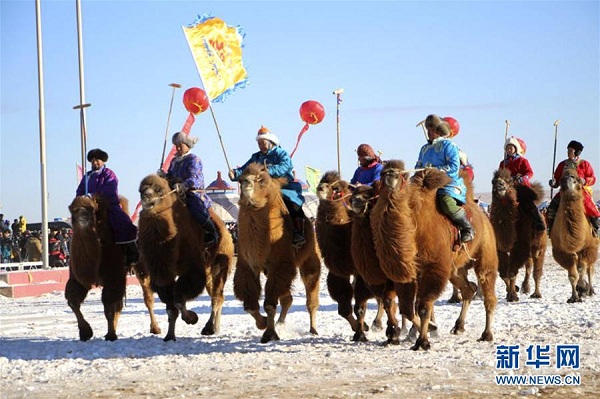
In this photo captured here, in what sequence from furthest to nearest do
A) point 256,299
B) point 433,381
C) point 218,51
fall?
point 218,51, point 256,299, point 433,381

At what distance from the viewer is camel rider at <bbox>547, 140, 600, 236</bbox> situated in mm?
15195

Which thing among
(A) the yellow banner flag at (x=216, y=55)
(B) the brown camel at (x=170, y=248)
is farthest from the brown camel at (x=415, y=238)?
(A) the yellow banner flag at (x=216, y=55)

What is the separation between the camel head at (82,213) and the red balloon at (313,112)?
7.39 meters

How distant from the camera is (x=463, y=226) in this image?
995 centimetres

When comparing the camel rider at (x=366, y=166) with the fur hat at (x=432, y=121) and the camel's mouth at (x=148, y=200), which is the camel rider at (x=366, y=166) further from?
the camel's mouth at (x=148, y=200)

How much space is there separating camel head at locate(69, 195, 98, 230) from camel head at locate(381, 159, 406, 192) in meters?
3.59

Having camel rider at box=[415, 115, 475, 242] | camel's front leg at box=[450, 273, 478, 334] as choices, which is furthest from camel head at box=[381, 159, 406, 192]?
camel's front leg at box=[450, 273, 478, 334]

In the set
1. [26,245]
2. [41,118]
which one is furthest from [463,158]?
[26,245]

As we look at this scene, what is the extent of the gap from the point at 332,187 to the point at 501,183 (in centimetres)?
494

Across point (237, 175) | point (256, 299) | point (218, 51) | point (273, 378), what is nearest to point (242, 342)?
point (256, 299)

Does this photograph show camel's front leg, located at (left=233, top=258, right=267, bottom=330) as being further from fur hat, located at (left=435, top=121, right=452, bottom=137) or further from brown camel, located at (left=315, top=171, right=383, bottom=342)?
fur hat, located at (left=435, top=121, right=452, bottom=137)

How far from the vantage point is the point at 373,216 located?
9391mm

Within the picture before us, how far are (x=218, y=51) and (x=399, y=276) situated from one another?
5.60 meters

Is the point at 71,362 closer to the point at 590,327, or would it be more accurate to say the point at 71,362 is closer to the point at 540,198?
the point at 590,327
